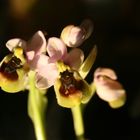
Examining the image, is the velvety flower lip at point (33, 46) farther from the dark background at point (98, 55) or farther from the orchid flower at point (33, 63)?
the dark background at point (98, 55)

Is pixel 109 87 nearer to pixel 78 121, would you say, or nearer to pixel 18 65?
pixel 78 121

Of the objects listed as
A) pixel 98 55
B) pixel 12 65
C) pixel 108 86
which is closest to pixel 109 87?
pixel 108 86

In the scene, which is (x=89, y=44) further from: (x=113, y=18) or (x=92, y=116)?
(x=92, y=116)

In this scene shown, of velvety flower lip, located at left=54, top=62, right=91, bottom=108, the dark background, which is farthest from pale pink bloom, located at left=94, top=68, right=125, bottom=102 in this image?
the dark background

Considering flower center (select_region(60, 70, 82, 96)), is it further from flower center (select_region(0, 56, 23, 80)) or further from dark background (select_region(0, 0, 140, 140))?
dark background (select_region(0, 0, 140, 140))

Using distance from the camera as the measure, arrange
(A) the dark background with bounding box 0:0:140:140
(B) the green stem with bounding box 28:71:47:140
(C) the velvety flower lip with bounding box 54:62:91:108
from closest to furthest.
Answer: (C) the velvety flower lip with bounding box 54:62:91:108
(B) the green stem with bounding box 28:71:47:140
(A) the dark background with bounding box 0:0:140:140

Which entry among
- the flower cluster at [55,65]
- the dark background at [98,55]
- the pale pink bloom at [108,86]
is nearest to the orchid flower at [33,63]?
the flower cluster at [55,65]
